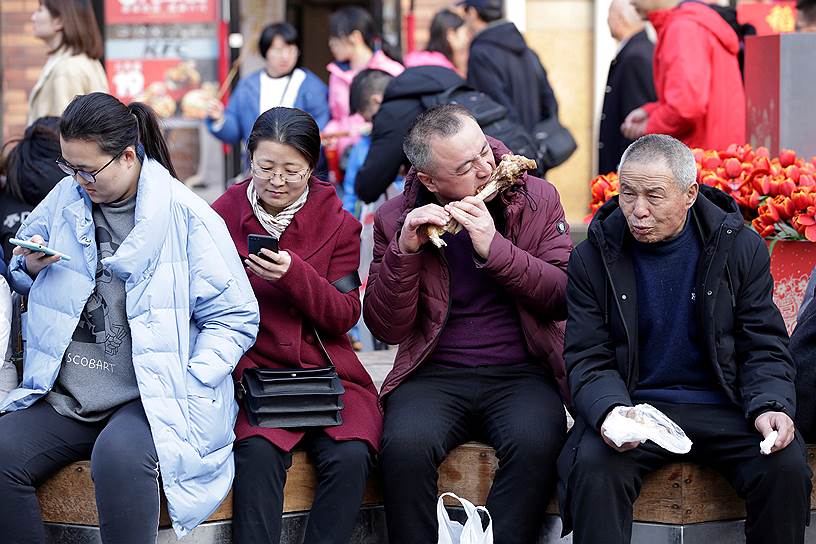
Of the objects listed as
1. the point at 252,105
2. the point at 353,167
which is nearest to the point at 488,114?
the point at 353,167

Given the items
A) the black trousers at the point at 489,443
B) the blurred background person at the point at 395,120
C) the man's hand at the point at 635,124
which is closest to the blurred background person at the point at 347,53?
the blurred background person at the point at 395,120

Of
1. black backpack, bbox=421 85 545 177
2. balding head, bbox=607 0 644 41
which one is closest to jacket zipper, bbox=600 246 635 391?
black backpack, bbox=421 85 545 177

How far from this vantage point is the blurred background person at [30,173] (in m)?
4.55

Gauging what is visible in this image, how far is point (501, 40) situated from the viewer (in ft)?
20.9

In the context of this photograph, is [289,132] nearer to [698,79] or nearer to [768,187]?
[768,187]

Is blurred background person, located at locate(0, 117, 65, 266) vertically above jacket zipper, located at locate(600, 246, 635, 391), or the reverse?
blurred background person, located at locate(0, 117, 65, 266)

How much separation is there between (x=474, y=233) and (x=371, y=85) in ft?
9.46

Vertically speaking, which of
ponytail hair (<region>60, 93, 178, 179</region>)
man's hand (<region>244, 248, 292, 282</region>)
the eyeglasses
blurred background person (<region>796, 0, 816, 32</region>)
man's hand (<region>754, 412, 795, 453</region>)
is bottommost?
man's hand (<region>754, 412, 795, 453</region>)

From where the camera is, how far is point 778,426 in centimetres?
338

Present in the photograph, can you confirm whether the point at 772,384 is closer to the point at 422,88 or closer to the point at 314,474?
the point at 314,474

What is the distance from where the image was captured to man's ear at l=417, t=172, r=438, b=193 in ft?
12.6

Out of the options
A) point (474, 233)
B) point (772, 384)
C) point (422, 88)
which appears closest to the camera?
point (772, 384)

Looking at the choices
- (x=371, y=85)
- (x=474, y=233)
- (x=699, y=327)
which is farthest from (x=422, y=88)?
(x=699, y=327)

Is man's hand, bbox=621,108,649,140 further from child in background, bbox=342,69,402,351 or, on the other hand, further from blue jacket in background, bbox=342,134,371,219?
blue jacket in background, bbox=342,134,371,219
